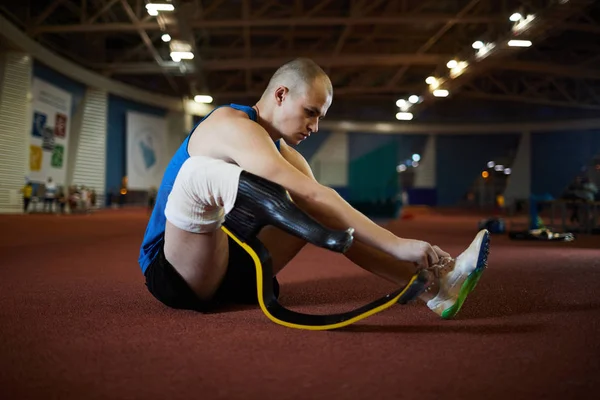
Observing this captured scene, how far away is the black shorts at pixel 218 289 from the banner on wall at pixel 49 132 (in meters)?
14.3

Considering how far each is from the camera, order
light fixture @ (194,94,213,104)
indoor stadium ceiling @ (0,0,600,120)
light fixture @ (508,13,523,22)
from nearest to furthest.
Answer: light fixture @ (508,13,523,22), indoor stadium ceiling @ (0,0,600,120), light fixture @ (194,94,213,104)

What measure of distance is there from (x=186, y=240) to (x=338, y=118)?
2446 centimetres

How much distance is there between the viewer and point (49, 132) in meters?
15.8

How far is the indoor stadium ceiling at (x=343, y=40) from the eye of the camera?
1299 cm

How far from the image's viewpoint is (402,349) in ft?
5.20

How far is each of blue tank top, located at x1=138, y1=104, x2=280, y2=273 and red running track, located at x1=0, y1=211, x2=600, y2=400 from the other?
23 cm

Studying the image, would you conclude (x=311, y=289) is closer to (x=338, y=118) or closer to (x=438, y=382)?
(x=438, y=382)

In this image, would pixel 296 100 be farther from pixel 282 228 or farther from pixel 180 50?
pixel 180 50

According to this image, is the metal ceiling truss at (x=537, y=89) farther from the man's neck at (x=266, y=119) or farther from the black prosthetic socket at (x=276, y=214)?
the black prosthetic socket at (x=276, y=214)

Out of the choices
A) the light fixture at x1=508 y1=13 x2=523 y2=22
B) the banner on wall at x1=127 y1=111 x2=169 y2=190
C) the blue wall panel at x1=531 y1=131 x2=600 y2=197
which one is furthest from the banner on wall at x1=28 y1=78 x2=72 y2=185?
the blue wall panel at x1=531 y1=131 x2=600 y2=197

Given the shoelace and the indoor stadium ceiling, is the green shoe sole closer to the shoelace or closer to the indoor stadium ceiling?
the shoelace

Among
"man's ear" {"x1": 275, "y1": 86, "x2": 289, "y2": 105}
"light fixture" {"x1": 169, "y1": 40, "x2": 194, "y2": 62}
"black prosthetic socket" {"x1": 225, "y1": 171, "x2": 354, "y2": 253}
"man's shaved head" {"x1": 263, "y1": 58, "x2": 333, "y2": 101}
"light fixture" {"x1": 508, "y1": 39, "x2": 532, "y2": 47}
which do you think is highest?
"light fixture" {"x1": 508, "y1": 39, "x2": 532, "y2": 47}

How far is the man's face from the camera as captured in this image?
6.33ft

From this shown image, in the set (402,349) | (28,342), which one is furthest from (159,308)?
(402,349)
